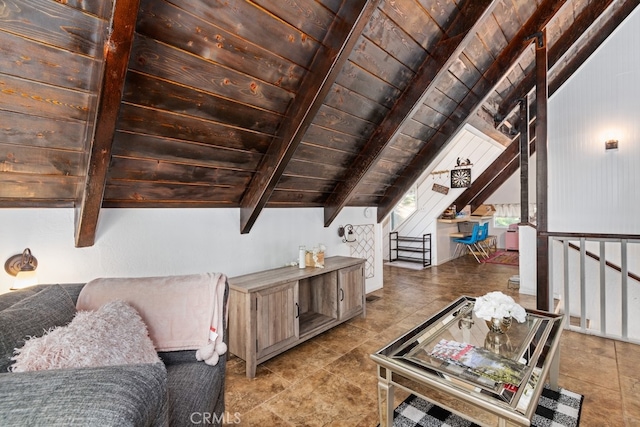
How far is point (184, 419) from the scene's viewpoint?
42.0 inches

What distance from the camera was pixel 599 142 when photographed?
147 inches

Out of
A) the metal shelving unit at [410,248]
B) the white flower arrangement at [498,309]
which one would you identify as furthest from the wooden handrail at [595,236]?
the metal shelving unit at [410,248]

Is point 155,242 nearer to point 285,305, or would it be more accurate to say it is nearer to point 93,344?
point 285,305

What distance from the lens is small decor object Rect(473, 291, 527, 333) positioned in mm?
1712

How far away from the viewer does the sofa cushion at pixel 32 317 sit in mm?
907

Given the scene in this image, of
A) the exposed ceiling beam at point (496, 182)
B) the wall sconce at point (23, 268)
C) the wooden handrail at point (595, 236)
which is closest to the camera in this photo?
the wall sconce at point (23, 268)

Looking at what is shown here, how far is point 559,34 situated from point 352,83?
2929 millimetres

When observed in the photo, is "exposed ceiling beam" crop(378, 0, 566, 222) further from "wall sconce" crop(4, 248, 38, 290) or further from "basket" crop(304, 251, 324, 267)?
"wall sconce" crop(4, 248, 38, 290)

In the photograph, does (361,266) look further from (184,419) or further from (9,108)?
(9,108)

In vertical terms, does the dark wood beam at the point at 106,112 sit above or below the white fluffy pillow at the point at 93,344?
above

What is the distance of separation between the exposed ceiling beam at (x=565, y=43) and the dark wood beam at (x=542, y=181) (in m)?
0.75

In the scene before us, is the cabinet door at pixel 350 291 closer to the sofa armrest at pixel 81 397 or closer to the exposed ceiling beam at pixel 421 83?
the exposed ceiling beam at pixel 421 83

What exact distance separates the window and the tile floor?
3496mm

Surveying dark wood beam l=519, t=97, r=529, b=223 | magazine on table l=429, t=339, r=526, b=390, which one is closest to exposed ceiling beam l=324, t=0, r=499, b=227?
magazine on table l=429, t=339, r=526, b=390
